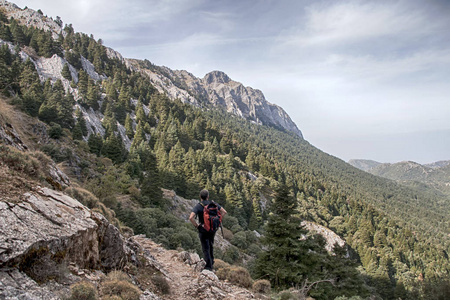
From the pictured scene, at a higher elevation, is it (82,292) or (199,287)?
(82,292)

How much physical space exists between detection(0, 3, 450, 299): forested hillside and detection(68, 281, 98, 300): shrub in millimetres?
5286

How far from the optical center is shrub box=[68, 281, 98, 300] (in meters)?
4.04

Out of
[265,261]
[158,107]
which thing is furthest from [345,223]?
[265,261]

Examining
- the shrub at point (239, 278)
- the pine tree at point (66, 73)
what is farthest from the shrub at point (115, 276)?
the pine tree at point (66, 73)

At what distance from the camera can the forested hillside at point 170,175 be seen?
19.0 meters

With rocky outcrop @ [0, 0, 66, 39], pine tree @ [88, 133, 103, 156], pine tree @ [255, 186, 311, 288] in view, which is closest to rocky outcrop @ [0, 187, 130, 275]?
pine tree @ [255, 186, 311, 288]

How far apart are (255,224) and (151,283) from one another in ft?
157

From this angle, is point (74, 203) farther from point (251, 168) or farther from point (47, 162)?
point (251, 168)

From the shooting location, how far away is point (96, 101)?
6488 cm

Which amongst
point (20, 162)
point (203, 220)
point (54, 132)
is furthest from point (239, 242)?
point (20, 162)

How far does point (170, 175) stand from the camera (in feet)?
157

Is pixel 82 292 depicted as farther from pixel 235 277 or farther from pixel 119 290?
pixel 235 277

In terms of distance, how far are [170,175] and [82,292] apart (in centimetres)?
4474

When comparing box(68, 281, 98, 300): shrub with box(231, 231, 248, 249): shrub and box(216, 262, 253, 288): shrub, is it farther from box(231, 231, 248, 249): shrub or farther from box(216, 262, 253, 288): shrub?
box(231, 231, 248, 249): shrub
